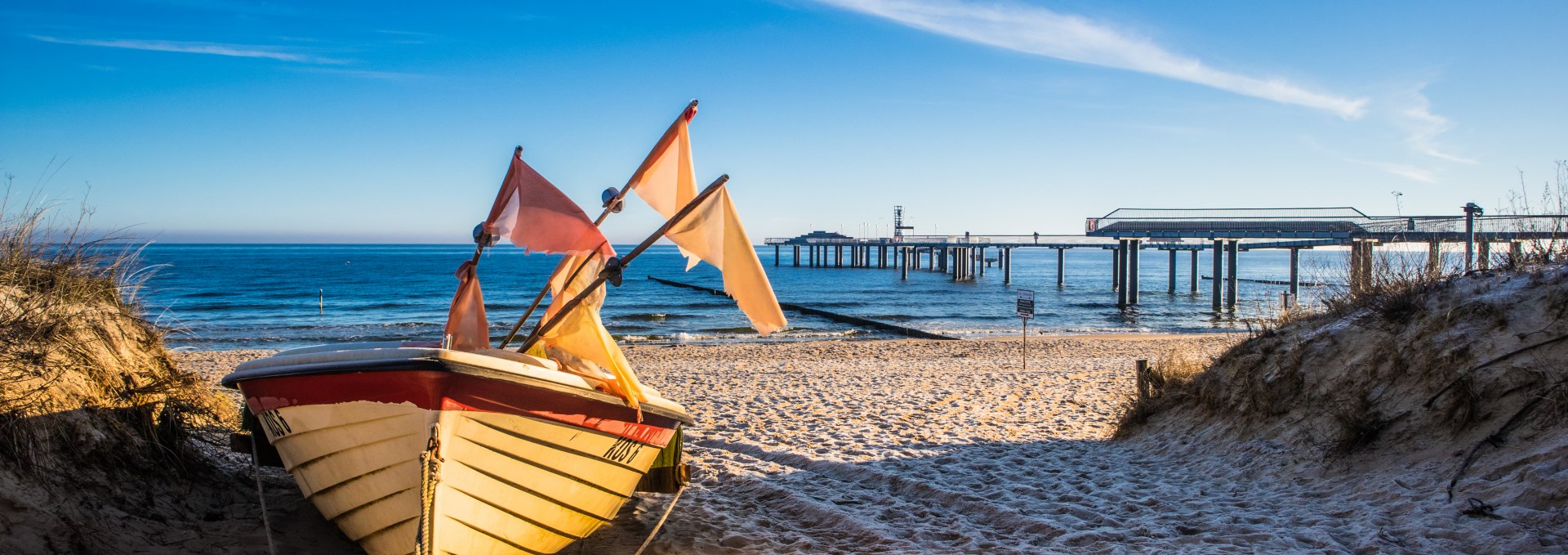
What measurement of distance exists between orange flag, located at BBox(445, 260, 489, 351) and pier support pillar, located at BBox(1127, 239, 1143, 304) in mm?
36164

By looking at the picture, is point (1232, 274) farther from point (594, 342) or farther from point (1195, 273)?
point (594, 342)

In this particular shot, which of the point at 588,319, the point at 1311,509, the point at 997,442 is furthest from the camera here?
the point at 997,442

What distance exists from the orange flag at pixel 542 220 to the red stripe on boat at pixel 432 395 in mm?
835

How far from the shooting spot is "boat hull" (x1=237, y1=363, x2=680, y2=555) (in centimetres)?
342

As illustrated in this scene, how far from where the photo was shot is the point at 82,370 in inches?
181

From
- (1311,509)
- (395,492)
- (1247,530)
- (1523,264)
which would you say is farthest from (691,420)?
(1523,264)

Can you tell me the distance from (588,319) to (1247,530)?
365cm

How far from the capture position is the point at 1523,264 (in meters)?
5.79

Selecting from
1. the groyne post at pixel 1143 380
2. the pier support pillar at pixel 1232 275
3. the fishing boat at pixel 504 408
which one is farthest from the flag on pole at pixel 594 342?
the pier support pillar at pixel 1232 275

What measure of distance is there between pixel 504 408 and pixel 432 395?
301mm

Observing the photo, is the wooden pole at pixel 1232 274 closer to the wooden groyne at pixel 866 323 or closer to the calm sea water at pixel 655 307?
the calm sea water at pixel 655 307

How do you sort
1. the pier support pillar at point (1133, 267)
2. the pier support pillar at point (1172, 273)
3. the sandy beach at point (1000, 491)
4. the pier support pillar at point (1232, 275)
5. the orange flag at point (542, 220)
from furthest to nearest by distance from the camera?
1. the pier support pillar at point (1172, 273)
2. the pier support pillar at point (1133, 267)
3. the pier support pillar at point (1232, 275)
4. the sandy beach at point (1000, 491)
5. the orange flag at point (542, 220)

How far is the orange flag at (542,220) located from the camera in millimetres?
4152

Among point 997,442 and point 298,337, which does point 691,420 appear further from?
point 298,337
